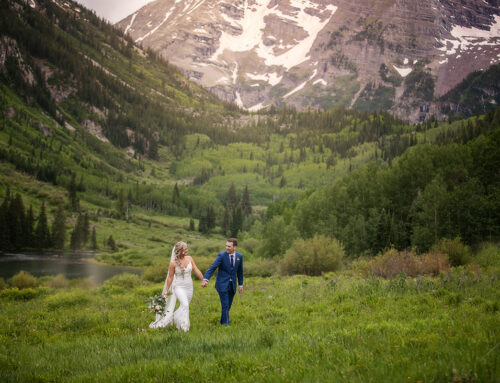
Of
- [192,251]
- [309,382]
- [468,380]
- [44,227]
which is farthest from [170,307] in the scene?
[44,227]

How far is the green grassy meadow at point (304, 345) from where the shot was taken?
19.9ft

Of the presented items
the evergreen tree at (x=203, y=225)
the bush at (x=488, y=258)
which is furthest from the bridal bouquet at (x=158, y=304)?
the evergreen tree at (x=203, y=225)

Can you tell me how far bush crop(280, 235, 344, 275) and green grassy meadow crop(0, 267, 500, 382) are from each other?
31.3 metres

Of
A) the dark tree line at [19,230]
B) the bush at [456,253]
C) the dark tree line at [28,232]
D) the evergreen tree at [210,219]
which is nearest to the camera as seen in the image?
the bush at [456,253]

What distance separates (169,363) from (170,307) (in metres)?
5.29

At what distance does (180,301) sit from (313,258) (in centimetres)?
3562

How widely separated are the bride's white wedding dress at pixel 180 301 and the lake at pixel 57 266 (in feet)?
232

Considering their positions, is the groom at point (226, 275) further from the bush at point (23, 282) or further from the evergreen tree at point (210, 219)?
the evergreen tree at point (210, 219)

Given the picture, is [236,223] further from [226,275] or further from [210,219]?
[226,275]

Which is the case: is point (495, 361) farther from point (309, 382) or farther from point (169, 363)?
point (169, 363)

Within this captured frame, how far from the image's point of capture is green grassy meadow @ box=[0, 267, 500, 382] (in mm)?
6051

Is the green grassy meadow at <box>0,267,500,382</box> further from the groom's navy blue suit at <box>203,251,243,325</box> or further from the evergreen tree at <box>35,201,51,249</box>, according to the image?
the evergreen tree at <box>35,201,51,249</box>

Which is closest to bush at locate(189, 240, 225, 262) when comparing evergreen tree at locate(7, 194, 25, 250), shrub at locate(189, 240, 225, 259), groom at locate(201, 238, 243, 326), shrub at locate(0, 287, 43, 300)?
shrub at locate(189, 240, 225, 259)

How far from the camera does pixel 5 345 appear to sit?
10.1 m
